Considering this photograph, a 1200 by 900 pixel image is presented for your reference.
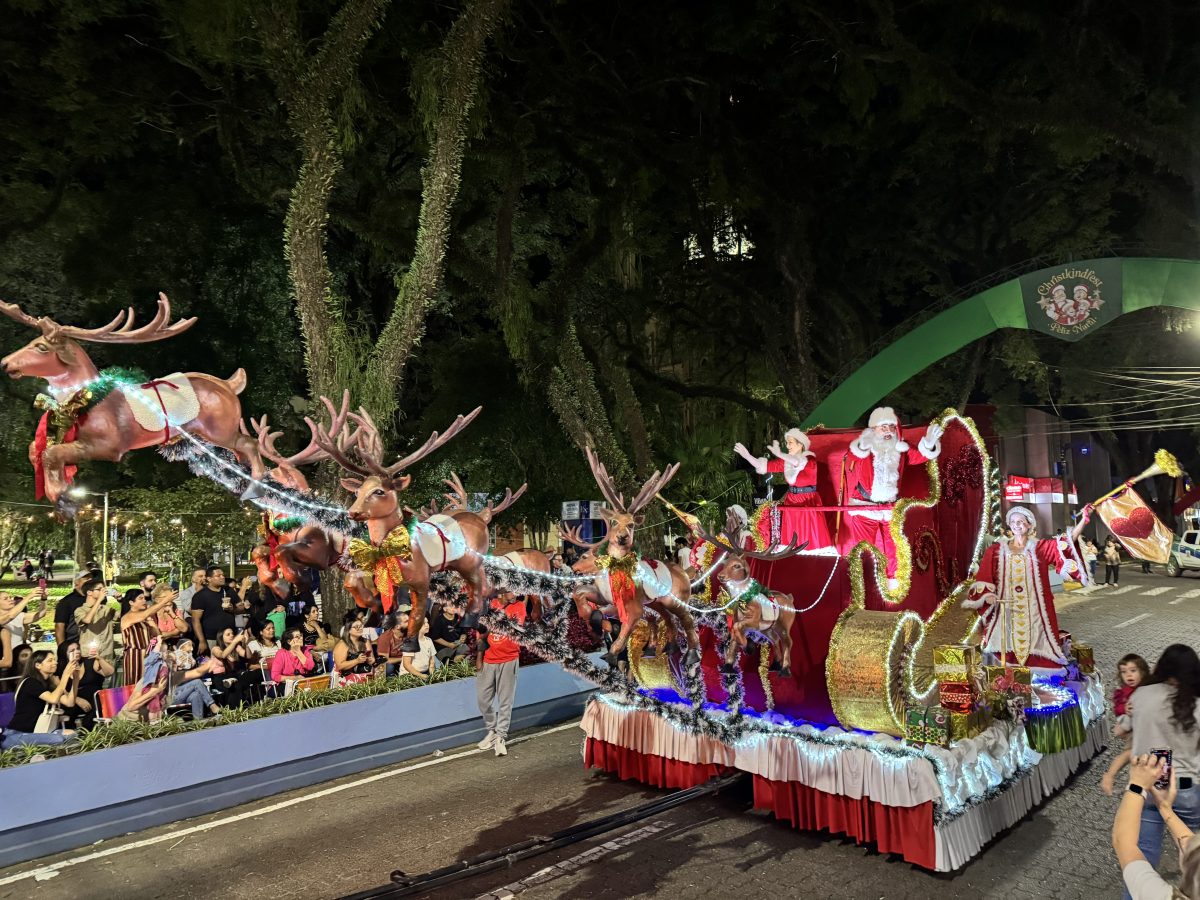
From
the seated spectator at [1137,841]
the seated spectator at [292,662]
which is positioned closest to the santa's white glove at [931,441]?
the seated spectator at [1137,841]

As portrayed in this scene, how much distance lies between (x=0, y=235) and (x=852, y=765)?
15.5m

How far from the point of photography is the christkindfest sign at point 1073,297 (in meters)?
11.5

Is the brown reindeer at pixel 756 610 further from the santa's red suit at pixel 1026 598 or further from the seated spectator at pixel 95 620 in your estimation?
the seated spectator at pixel 95 620

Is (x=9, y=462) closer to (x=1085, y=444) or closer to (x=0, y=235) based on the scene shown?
(x=0, y=235)

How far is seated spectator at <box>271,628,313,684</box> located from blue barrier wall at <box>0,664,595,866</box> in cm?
101

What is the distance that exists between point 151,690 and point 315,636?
2.64 m

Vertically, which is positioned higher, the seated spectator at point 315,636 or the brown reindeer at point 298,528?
the brown reindeer at point 298,528

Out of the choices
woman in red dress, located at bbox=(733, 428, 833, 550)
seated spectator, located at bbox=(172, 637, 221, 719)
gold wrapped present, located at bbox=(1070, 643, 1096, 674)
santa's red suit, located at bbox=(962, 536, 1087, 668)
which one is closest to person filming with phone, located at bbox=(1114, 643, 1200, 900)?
woman in red dress, located at bbox=(733, 428, 833, 550)

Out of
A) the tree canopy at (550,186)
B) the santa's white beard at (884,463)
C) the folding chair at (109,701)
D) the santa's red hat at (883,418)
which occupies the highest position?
the tree canopy at (550,186)

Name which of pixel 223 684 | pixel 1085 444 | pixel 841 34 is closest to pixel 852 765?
pixel 223 684

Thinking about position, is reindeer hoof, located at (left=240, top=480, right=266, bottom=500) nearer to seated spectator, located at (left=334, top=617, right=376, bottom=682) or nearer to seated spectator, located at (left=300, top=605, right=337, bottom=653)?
seated spectator, located at (left=334, top=617, right=376, bottom=682)

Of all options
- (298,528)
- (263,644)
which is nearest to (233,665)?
(263,644)

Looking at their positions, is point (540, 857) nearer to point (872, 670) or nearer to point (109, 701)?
point (872, 670)

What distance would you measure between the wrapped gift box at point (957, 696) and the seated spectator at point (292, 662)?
6.53 m
